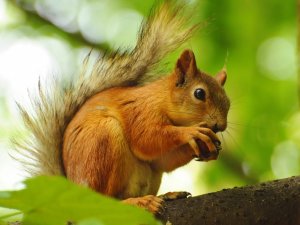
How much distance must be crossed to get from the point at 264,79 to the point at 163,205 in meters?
2.69

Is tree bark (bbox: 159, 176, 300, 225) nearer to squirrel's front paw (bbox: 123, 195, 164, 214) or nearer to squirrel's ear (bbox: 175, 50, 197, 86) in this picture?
squirrel's front paw (bbox: 123, 195, 164, 214)

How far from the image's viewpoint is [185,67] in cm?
281

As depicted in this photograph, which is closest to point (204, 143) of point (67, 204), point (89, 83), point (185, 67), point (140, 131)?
point (140, 131)

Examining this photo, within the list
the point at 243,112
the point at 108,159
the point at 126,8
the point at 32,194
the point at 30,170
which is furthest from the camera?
the point at 126,8

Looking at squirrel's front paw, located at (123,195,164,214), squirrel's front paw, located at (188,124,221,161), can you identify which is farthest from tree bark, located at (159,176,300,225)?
squirrel's front paw, located at (188,124,221,161)

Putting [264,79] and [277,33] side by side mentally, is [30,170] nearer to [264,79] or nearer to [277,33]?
[264,79]

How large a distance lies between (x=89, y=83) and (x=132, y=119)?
15.1 inches

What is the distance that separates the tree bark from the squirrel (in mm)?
294

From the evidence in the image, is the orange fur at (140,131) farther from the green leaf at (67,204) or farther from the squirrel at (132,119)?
the green leaf at (67,204)

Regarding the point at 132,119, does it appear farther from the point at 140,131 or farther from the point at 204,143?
the point at 204,143

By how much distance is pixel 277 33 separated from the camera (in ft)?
15.3

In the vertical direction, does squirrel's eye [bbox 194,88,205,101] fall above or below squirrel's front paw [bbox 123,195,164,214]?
above

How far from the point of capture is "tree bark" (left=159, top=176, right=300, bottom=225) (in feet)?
6.23

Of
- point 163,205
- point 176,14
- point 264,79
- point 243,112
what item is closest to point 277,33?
point 264,79
